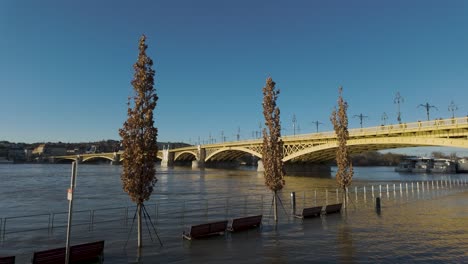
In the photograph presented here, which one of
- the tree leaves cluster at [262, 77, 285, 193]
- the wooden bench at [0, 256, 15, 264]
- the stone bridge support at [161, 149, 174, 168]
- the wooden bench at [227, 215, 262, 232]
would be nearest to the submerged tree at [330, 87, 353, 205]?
the tree leaves cluster at [262, 77, 285, 193]

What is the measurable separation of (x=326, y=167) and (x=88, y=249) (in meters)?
104

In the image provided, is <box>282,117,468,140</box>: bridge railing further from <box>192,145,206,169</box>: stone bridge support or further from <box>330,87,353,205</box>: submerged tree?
<box>192,145,206,169</box>: stone bridge support

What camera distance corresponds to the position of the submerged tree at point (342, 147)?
91.9ft

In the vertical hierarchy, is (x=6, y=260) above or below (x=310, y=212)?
below

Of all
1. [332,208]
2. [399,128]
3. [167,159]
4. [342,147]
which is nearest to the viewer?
[332,208]

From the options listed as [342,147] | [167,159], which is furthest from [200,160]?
[342,147]

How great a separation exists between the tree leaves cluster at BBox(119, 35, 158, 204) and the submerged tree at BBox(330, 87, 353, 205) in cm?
1715

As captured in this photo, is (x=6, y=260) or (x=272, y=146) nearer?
(x=6, y=260)

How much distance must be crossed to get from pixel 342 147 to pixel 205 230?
15338 millimetres

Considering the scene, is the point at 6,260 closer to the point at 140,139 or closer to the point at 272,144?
the point at 140,139

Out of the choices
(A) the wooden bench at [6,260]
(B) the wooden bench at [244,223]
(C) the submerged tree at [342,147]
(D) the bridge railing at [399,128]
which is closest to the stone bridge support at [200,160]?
(D) the bridge railing at [399,128]

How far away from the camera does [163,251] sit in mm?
15086

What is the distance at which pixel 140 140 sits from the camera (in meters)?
15.9

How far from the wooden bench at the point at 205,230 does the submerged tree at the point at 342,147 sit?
13474mm
